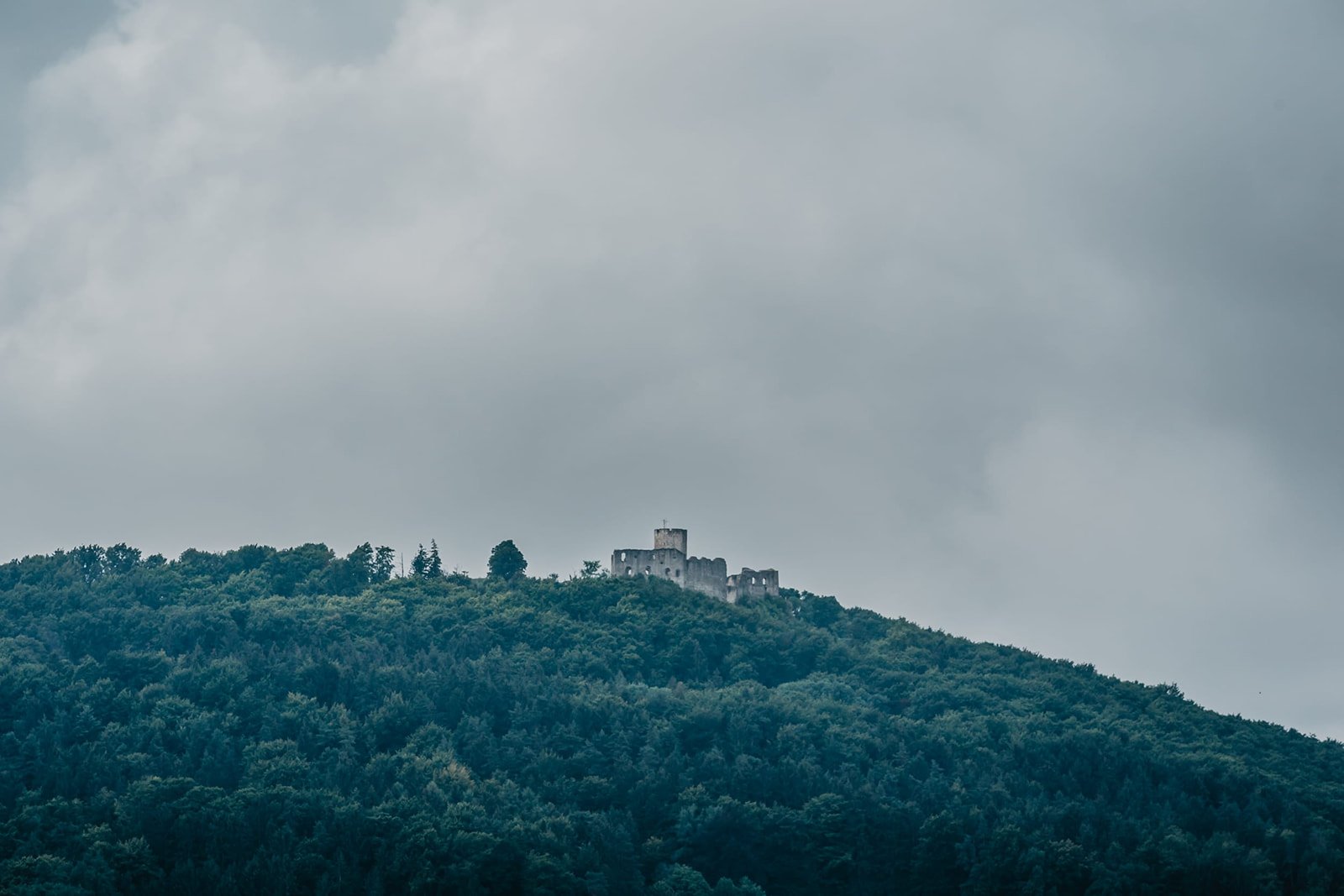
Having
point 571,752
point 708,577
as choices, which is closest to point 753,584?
point 708,577

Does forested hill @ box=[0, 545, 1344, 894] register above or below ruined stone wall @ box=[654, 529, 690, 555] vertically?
below

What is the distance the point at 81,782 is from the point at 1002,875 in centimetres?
3421

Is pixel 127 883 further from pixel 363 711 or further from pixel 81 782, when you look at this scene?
pixel 363 711

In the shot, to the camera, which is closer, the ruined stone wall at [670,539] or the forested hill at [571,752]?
the forested hill at [571,752]

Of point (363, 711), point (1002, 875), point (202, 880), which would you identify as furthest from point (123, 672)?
point (1002, 875)

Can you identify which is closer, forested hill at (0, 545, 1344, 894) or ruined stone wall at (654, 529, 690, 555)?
forested hill at (0, 545, 1344, 894)

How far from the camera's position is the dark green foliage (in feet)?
388

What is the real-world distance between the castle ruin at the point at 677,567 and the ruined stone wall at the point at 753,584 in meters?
0.04

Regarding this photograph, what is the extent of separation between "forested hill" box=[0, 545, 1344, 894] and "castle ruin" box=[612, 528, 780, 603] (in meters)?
2.09

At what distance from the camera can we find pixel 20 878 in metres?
72.1

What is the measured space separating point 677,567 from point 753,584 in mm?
5917

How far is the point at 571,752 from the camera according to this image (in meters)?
91.1

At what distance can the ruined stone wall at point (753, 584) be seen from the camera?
118562mm

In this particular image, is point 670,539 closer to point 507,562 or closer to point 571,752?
point 507,562
